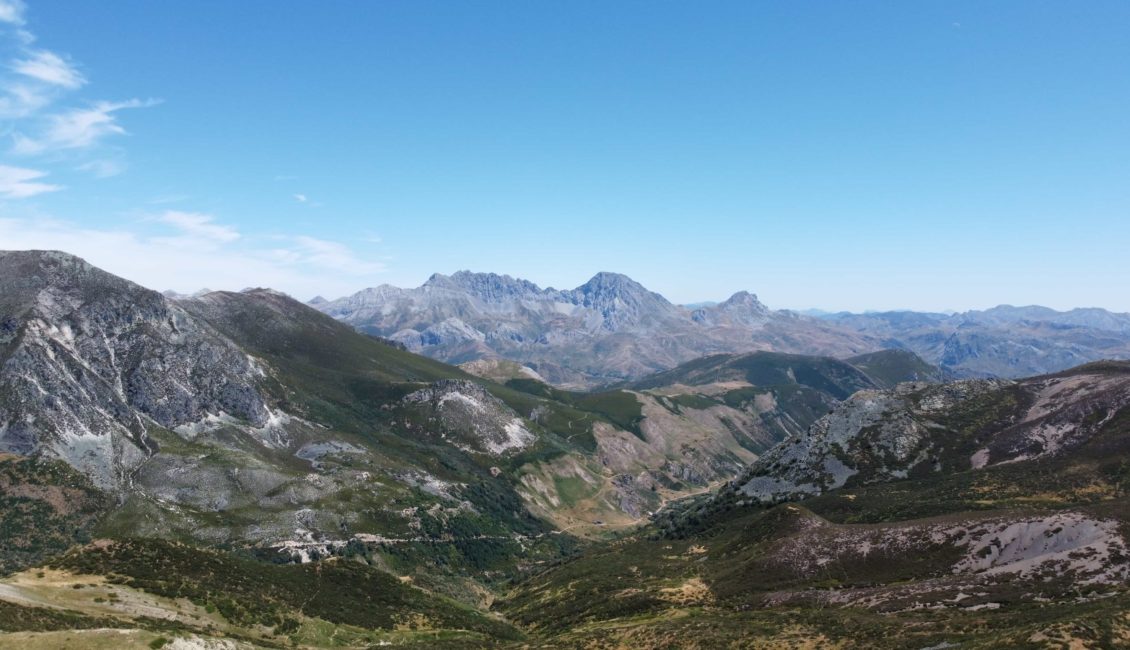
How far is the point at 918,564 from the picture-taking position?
10806 centimetres

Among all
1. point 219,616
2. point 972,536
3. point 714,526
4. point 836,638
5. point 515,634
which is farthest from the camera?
point 714,526

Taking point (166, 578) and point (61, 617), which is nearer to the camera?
point (61, 617)

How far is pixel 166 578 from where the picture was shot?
90562mm

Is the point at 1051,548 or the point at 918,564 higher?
the point at 1051,548

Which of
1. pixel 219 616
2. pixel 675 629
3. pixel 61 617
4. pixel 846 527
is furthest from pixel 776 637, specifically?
→ pixel 61 617

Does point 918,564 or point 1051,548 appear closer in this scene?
point 1051,548

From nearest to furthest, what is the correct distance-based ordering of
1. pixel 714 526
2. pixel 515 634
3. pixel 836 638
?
1. pixel 836 638
2. pixel 515 634
3. pixel 714 526

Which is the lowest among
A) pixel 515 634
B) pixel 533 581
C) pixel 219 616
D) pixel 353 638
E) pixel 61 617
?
pixel 533 581

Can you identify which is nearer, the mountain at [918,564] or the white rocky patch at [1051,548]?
the mountain at [918,564]

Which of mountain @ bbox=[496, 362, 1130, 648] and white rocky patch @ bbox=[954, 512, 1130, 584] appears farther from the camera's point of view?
white rocky patch @ bbox=[954, 512, 1130, 584]

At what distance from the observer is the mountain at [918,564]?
79.6 meters

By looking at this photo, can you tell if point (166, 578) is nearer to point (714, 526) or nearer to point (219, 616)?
point (219, 616)

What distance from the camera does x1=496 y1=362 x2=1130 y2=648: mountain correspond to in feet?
261

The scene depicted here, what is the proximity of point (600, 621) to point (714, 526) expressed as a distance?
81136mm
